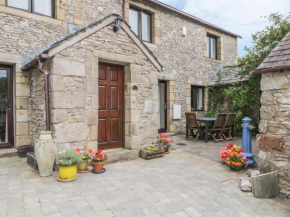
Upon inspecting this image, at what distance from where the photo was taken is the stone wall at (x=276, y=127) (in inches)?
134

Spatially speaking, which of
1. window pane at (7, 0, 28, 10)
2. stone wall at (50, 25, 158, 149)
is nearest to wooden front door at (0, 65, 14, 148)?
window pane at (7, 0, 28, 10)

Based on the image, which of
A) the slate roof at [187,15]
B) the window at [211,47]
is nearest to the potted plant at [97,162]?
the slate roof at [187,15]

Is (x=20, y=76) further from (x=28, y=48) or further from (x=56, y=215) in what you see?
(x=56, y=215)

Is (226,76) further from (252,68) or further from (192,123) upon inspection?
(192,123)

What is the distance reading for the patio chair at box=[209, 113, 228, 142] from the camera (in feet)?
22.8

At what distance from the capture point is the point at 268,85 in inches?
145

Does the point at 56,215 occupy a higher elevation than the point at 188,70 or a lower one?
lower

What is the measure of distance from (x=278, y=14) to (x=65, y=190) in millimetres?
8588

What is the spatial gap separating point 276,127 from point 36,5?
649 cm

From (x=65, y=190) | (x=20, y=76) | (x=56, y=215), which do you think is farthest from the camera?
(x=20, y=76)

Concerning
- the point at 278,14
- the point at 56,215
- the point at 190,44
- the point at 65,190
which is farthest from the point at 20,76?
the point at 278,14

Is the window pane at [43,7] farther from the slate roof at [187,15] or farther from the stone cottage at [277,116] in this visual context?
the stone cottage at [277,116]

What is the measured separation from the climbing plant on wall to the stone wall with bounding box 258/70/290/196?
4048 mm

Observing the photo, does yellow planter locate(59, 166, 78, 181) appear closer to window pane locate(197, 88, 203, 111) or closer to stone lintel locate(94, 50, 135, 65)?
stone lintel locate(94, 50, 135, 65)
